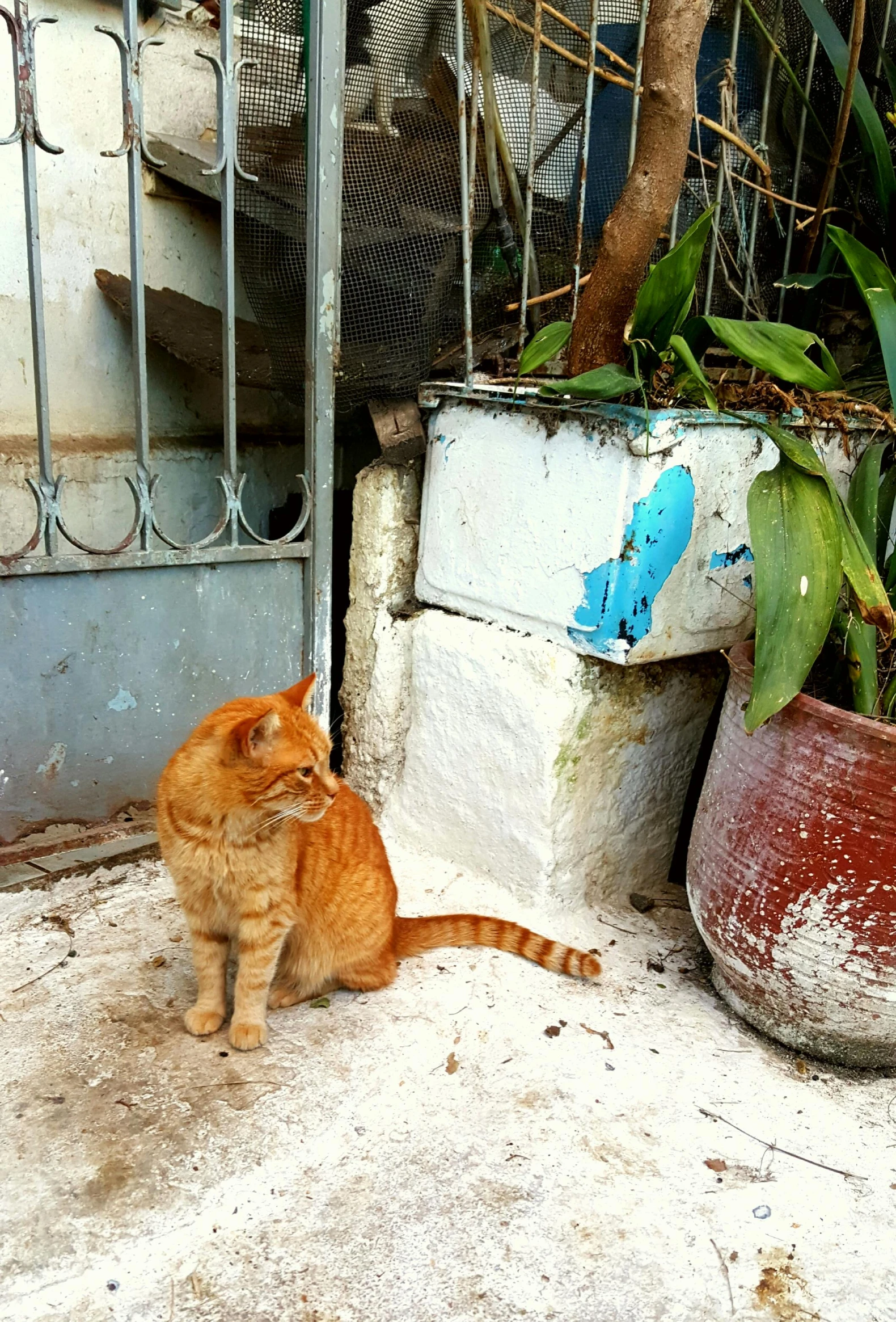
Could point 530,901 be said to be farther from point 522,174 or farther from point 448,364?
point 522,174

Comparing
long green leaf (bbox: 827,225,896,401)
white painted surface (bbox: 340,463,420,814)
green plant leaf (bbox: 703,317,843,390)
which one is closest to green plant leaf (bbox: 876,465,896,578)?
long green leaf (bbox: 827,225,896,401)

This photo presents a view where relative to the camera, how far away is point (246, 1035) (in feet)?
6.31

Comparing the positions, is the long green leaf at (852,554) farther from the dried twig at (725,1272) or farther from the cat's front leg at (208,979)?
the cat's front leg at (208,979)

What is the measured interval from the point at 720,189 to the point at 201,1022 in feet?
7.62

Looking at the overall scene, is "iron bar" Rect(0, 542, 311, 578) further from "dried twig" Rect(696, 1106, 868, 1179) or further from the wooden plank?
"dried twig" Rect(696, 1106, 868, 1179)

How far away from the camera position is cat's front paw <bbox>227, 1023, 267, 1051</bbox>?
6.31ft

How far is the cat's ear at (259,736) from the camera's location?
1.72m

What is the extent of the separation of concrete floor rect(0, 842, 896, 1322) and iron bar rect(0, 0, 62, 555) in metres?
0.93

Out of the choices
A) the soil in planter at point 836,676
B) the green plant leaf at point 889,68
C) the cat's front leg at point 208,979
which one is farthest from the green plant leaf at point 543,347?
the cat's front leg at point 208,979

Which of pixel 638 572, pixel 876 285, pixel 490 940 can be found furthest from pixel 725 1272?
pixel 876 285

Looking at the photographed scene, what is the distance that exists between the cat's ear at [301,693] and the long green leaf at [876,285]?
135 centimetres

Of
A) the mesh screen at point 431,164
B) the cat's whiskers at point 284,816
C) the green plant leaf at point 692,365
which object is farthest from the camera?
the mesh screen at point 431,164

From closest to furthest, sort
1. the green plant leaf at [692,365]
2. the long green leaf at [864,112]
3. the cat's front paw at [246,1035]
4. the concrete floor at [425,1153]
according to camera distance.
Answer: the concrete floor at [425,1153], the cat's front paw at [246,1035], the green plant leaf at [692,365], the long green leaf at [864,112]

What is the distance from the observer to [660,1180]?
172 cm
